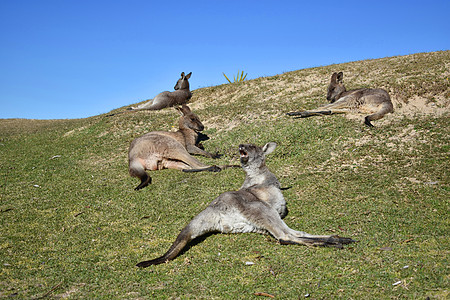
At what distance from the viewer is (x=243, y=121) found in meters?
11.7

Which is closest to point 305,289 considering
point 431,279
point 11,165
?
point 431,279

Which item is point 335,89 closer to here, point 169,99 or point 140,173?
point 140,173

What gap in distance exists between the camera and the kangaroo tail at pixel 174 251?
425 cm

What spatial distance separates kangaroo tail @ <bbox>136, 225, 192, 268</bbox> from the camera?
425 centimetres

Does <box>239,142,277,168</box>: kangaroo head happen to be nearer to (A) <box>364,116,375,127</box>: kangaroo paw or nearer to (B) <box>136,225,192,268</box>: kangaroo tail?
(B) <box>136,225,192,268</box>: kangaroo tail

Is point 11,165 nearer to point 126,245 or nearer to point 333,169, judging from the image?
point 126,245

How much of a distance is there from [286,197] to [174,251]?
277 centimetres

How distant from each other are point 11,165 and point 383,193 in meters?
9.71

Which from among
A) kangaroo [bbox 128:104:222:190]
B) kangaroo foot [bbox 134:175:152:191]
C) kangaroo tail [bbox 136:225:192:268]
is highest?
kangaroo [bbox 128:104:222:190]

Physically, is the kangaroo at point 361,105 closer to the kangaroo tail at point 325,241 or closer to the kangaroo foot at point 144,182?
the kangaroo foot at point 144,182

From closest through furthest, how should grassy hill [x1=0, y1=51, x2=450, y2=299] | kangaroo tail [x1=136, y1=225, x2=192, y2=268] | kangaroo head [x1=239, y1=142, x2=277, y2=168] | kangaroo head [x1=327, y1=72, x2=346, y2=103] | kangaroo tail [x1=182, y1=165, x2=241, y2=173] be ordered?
grassy hill [x1=0, y1=51, x2=450, y2=299] → kangaroo tail [x1=136, y1=225, x2=192, y2=268] → kangaroo head [x1=239, y1=142, x2=277, y2=168] → kangaroo tail [x1=182, y1=165, x2=241, y2=173] → kangaroo head [x1=327, y1=72, x2=346, y2=103]

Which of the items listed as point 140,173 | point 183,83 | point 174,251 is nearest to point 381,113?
point 140,173

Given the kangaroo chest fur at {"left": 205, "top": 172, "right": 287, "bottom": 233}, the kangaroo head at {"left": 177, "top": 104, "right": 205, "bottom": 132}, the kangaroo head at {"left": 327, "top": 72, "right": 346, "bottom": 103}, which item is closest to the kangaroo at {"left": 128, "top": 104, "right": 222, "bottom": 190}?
the kangaroo head at {"left": 177, "top": 104, "right": 205, "bottom": 132}

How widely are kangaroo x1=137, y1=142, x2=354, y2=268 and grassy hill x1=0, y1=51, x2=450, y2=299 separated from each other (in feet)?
0.40
